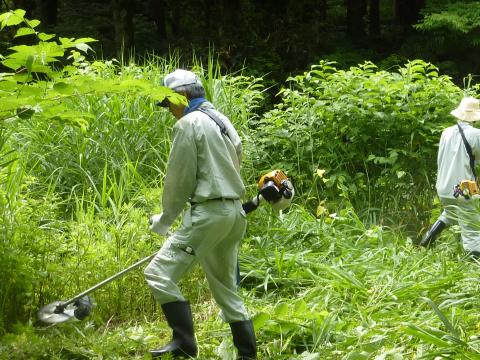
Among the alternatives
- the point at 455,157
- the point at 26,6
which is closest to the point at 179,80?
the point at 455,157

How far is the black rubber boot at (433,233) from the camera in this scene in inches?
329

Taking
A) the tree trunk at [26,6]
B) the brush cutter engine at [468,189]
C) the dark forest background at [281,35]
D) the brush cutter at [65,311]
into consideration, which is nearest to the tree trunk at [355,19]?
the dark forest background at [281,35]

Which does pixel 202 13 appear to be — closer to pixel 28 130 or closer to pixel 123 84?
pixel 28 130

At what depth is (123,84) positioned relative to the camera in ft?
15.3

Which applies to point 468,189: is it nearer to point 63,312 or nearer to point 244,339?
point 244,339

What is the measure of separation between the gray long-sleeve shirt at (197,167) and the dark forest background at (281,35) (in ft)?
30.1

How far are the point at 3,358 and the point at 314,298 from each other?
244 centimetres

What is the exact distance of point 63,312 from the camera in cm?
558

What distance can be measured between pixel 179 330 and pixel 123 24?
1212 cm

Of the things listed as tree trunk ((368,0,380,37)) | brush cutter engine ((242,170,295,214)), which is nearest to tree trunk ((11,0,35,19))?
tree trunk ((368,0,380,37))

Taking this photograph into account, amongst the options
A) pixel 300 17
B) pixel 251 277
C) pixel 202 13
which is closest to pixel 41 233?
pixel 251 277

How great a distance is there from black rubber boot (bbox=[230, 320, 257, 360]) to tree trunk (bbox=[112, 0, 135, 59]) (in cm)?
1133

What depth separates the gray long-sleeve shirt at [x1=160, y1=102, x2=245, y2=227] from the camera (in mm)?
5090

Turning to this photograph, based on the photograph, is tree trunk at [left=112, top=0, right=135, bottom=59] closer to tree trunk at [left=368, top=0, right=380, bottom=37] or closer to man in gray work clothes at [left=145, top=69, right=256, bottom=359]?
tree trunk at [left=368, top=0, right=380, bottom=37]
